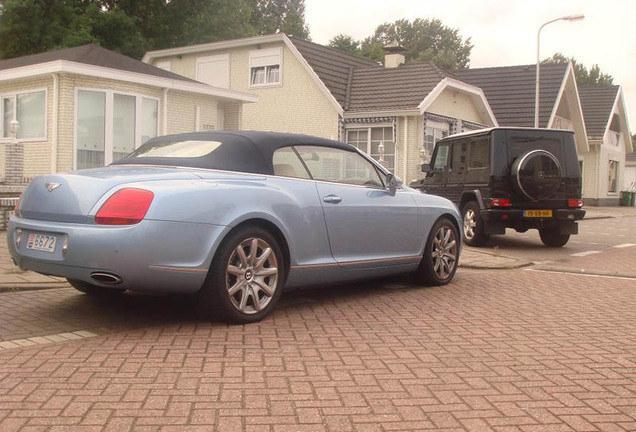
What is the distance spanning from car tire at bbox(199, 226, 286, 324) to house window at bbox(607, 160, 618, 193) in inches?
1582

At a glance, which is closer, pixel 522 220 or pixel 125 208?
pixel 125 208

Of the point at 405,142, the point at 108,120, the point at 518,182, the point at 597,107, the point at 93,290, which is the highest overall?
the point at 597,107

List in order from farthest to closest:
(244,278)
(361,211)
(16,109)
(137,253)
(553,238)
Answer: (16,109) → (553,238) → (361,211) → (244,278) → (137,253)

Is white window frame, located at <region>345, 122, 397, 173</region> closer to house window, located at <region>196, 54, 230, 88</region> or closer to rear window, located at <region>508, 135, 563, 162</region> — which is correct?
house window, located at <region>196, 54, 230, 88</region>

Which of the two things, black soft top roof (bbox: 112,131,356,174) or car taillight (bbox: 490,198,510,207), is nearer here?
black soft top roof (bbox: 112,131,356,174)

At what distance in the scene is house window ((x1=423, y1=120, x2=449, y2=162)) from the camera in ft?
79.8

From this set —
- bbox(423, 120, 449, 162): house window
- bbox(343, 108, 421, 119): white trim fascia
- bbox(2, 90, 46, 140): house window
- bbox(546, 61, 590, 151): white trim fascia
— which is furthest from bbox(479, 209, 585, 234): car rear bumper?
bbox(546, 61, 590, 151): white trim fascia

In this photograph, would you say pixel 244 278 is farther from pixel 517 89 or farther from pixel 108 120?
pixel 517 89

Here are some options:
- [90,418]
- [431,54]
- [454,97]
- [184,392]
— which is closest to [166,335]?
[184,392]

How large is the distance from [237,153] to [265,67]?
20861 mm

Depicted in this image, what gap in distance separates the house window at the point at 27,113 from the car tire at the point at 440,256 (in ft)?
39.8

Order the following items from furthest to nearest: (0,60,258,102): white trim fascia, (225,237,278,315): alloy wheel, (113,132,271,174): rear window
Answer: (0,60,258,102): white trim fascia → (113,132,271,174): rear window → (225,237,278,315): alloy wheel

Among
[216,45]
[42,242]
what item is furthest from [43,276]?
[216,45]

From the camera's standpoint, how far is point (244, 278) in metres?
5.19
